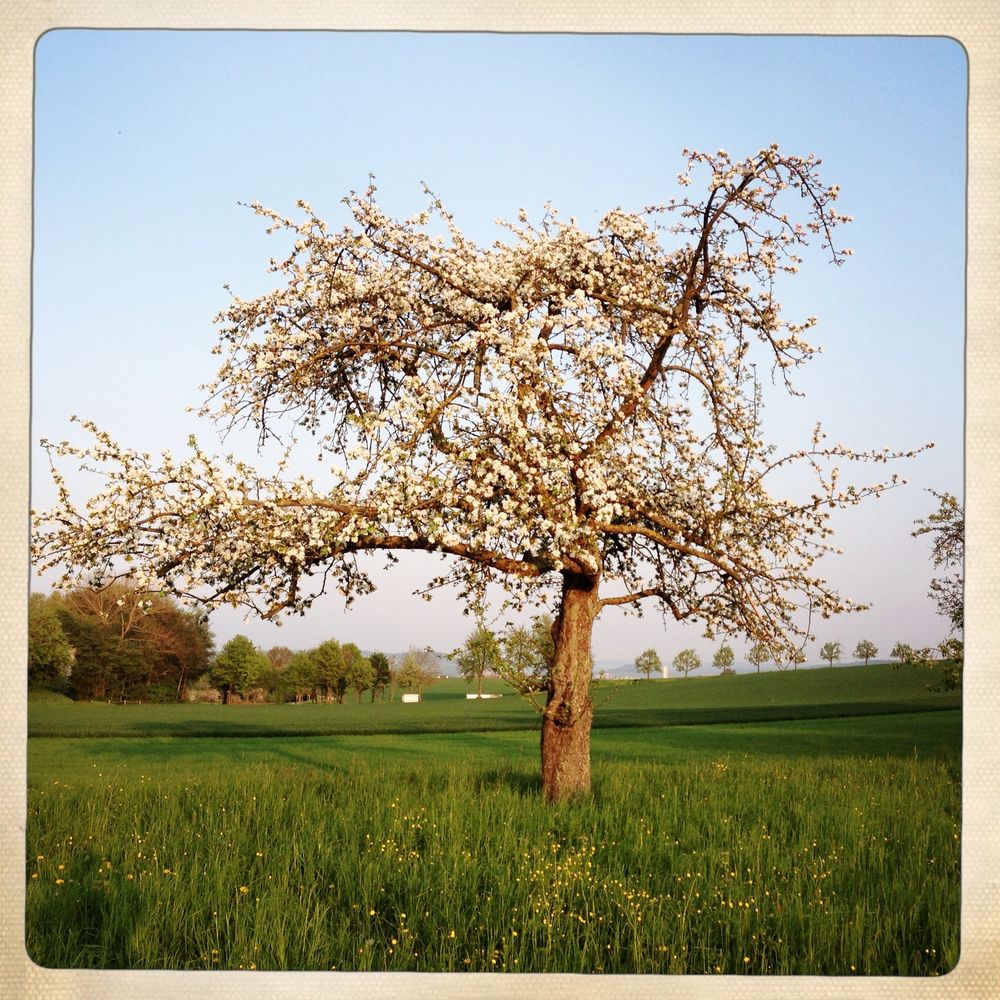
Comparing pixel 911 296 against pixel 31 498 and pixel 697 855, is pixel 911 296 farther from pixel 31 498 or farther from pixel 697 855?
pixel 31 498

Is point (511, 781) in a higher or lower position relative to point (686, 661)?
lower

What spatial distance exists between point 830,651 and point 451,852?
2.27 m

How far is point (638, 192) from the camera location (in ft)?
15.4

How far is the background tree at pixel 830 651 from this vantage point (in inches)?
188

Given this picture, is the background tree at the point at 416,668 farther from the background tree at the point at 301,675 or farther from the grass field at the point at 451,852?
the background tree at the point at 301,675

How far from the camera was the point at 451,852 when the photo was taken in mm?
4125

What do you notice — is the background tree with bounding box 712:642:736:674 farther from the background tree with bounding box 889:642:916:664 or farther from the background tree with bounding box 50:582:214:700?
the background tree with bounding box 50:582:214:700

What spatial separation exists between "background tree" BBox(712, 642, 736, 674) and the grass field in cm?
65

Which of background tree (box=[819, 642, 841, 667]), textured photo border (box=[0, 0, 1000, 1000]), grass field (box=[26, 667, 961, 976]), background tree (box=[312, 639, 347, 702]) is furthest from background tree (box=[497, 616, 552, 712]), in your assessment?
textured photo border (box=[0, 0, 1000, 1000])

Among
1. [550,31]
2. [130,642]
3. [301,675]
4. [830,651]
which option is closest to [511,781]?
[301,675]

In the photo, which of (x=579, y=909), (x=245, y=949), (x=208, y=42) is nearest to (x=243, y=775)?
(x=245, y=949)

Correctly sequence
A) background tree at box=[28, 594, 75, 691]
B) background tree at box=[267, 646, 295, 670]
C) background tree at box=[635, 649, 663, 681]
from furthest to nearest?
1. background tree at box=[635, 649, 663, 681]
2. background tree at box=[267, 646, 295, 670]
3. background tree at box=[28, 594, 75, 691]

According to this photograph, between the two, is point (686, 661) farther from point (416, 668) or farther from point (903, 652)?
point (416, 668)

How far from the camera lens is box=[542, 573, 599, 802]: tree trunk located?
16.8 feet
